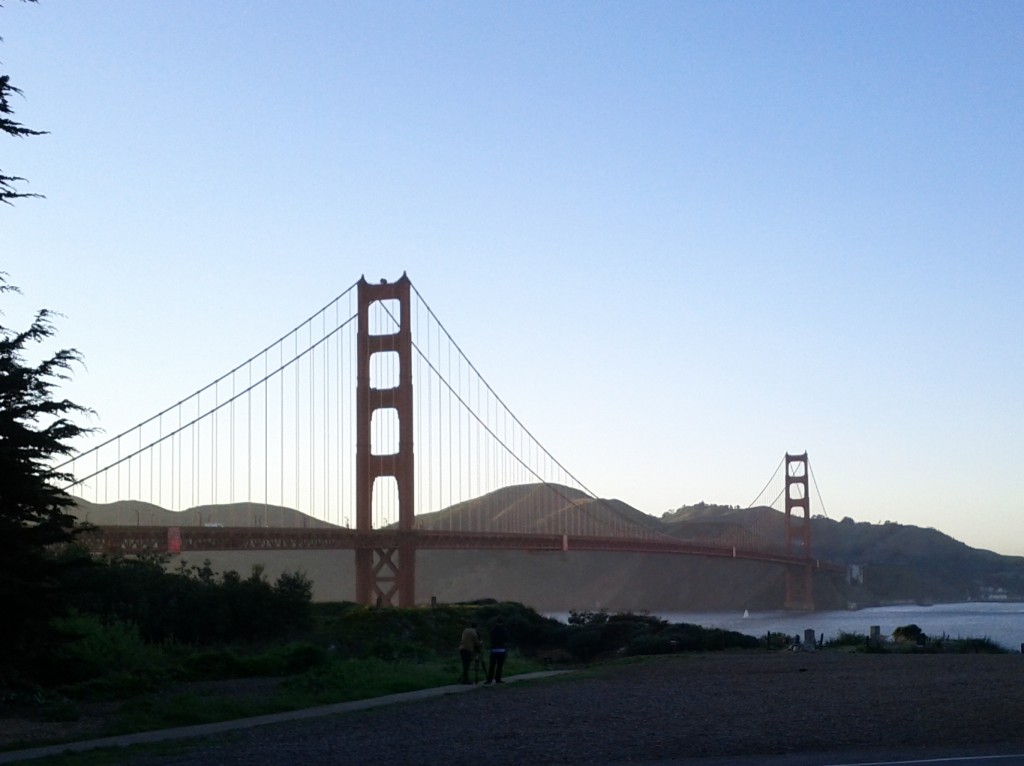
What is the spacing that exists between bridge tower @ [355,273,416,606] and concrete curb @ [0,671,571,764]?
2989cm

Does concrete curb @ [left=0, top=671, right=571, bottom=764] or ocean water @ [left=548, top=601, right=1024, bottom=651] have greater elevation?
concrete curb @ [left=0, top=671, right=571, bottom=764]

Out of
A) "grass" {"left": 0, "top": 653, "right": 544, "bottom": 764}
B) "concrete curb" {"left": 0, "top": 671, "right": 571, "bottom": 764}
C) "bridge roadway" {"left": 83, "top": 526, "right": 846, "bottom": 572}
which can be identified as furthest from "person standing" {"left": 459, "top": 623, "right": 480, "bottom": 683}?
"bridge roadway" {"left": 83, "top": 526, "right": 846, "bottom": 572}

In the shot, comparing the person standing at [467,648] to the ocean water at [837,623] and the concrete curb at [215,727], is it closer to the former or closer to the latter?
the concrete curb at [215,727]

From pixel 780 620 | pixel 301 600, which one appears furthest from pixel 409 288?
pixel 780 620

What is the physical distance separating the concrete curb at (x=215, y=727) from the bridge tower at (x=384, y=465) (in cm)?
2989

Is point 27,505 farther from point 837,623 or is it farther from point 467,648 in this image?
point 837,623

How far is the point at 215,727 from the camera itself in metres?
16.2

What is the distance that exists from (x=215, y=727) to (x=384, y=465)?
3961 centimetres

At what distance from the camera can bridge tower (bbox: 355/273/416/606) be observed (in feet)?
170

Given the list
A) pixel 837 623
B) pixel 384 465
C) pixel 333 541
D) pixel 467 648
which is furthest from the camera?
pixel 837 623

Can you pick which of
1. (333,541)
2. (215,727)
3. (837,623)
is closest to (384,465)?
(333,541)

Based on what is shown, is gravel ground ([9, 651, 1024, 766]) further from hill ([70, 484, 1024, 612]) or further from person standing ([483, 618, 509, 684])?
hill ([70, 484, 1024, 612])

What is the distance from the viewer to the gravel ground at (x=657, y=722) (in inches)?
517

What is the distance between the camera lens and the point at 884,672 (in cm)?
2189
